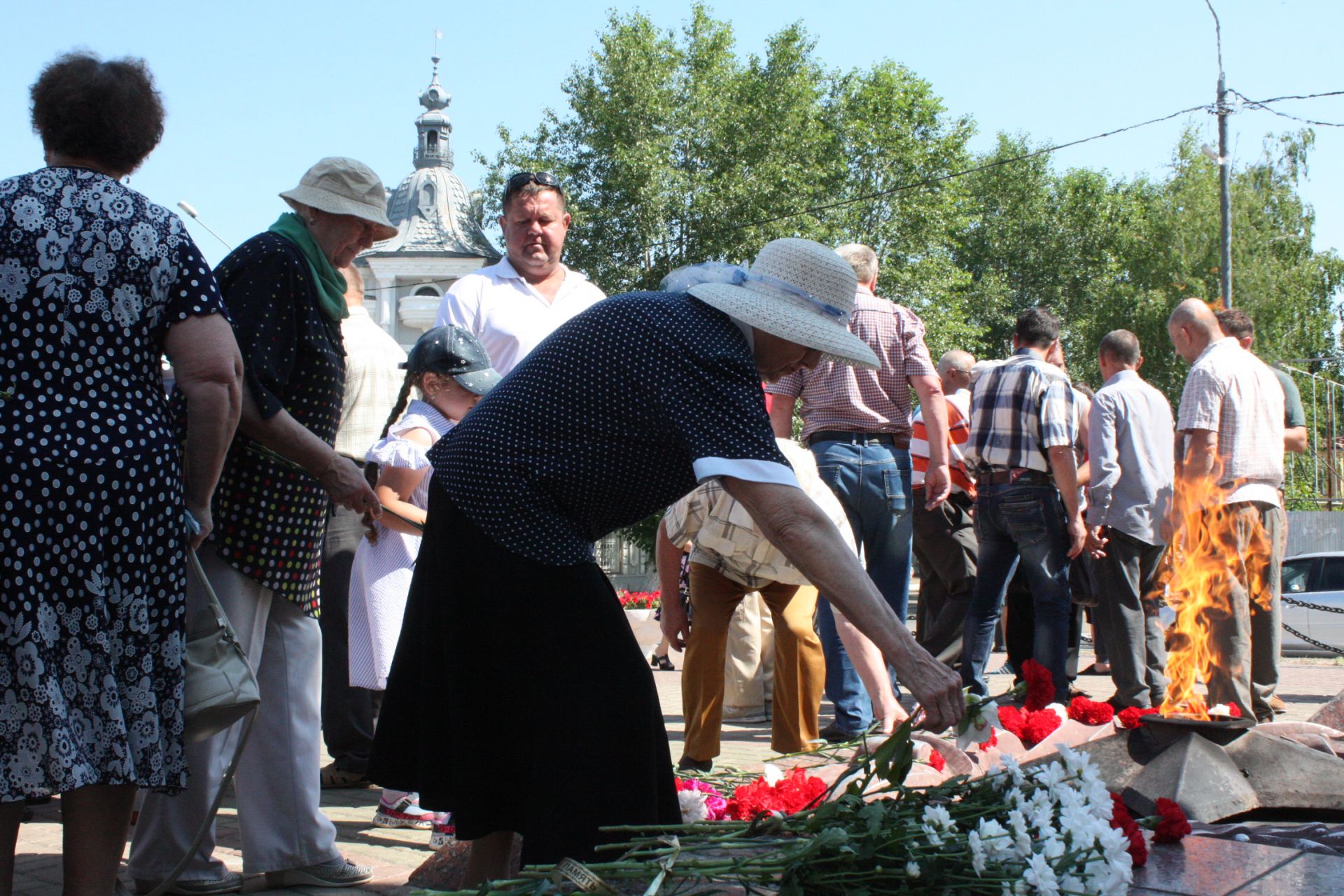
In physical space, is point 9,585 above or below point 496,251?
below

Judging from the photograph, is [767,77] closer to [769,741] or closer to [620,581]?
[620,581]

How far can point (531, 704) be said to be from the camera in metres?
2.97

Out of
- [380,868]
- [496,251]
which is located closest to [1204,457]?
[380,868]

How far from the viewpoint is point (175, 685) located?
3.08m

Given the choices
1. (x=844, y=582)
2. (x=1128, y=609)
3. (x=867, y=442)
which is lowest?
(x=1128, y=609)

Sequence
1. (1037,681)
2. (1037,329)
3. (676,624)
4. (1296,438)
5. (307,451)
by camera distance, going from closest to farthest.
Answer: (307,451) → (1037,681) → (676,624) → (1037,329) → (1296,438)

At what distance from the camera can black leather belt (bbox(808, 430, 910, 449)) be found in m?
6.43

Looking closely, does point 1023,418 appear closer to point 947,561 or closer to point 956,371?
point 947,561

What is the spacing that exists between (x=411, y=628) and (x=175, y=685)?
556 mm

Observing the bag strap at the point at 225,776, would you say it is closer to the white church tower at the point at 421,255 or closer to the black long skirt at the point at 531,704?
the black long skirt at the point at 531,704

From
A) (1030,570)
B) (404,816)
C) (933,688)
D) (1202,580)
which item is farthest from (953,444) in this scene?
(933,688)

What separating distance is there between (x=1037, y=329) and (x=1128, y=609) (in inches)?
63.3

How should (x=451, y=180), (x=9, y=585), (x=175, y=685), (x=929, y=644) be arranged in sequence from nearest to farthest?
(x=9, y=585) → (x=175, y=685) → (x=929, y=644) → (x=451, y=180)

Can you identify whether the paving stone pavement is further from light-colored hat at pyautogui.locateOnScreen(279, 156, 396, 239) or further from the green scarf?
light-colored hat at pyautogui.locateOnScreen(279, 156, 396, 239)
